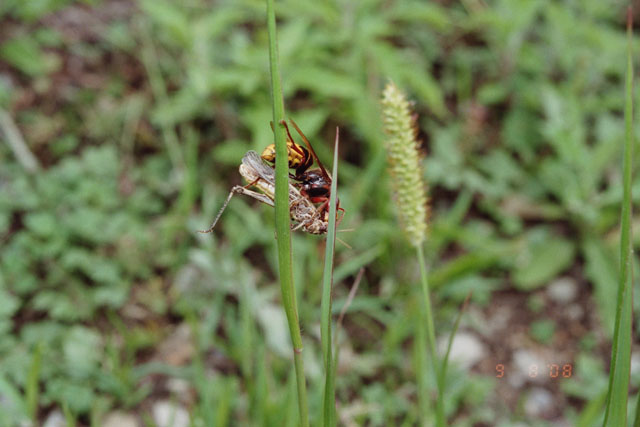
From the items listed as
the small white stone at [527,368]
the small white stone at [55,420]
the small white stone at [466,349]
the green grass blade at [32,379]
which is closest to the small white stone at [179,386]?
the small white stone at [55,420]

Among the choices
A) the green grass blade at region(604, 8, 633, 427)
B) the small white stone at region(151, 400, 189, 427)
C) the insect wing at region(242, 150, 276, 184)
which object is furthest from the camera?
the small white stone at region(151, 400, 189, 427)

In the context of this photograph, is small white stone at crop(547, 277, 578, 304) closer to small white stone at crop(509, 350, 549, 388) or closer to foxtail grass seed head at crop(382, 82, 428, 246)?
small white stone at crop(509, 350, 549, 388)

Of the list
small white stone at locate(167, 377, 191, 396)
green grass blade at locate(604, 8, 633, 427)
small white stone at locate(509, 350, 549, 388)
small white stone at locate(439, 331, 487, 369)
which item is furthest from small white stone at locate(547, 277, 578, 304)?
green grass blade at locate(604, 8, 633, 427)

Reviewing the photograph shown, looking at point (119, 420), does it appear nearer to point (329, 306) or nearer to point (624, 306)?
point (329, 306)

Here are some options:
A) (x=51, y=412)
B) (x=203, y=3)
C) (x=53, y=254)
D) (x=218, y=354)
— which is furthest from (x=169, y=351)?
(x=203, y=3)

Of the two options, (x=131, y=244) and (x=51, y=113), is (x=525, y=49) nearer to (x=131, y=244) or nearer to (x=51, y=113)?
(x=131, y=244)

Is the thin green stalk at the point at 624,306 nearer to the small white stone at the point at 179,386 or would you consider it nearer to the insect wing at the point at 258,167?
the insect wing at the point at 258,167
